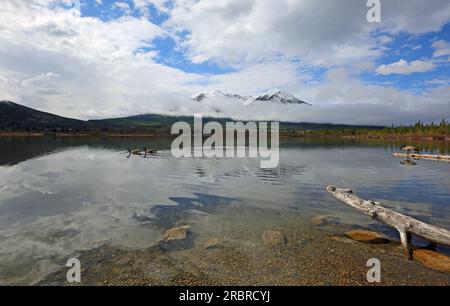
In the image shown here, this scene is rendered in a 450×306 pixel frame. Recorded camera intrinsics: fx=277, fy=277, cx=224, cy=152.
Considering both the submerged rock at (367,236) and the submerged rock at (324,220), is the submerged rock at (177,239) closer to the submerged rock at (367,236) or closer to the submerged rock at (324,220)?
Answer: the submerged rock at (324,220)

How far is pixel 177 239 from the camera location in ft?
48.8

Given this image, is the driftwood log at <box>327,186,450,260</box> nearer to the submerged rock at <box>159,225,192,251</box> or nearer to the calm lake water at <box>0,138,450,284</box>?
the calm lake water at <box>0,138,450,284</box>

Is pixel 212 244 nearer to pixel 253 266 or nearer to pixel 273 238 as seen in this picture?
pixel 253 266

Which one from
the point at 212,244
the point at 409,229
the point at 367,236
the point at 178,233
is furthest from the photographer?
the point at 178,233

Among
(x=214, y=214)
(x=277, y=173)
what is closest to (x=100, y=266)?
(x=214, y=214)

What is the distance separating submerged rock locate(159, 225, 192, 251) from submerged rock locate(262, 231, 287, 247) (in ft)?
13.2

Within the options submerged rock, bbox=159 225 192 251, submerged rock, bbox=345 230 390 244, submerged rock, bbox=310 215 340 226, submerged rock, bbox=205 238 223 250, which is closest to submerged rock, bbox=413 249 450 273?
submerged rock, bbox=345 230 390 244

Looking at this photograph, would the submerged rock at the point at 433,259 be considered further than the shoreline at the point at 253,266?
Yes

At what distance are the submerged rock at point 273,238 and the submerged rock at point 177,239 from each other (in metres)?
4.01

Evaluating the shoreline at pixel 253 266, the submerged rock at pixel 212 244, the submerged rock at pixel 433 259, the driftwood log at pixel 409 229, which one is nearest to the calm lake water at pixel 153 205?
the submerged rock at pixel 212 244

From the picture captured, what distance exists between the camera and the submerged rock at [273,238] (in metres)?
14.2

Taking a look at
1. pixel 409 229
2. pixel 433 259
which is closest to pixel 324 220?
pixel 409 229

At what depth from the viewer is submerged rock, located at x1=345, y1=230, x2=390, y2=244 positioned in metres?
14.6

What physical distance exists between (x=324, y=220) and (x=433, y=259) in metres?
6.36
